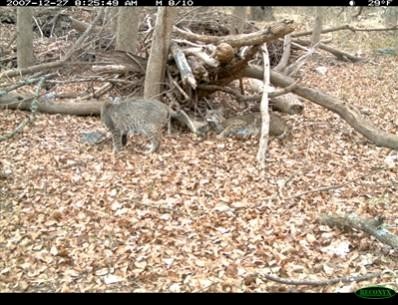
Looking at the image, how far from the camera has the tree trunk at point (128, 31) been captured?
1027 cm

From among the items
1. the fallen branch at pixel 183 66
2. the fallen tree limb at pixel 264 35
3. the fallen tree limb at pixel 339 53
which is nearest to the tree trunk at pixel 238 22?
the fallen tree limb at pixel 339 53

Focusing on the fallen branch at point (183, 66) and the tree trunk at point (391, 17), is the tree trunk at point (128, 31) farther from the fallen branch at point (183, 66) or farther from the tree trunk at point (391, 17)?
the tree trunk at point (391, 17)

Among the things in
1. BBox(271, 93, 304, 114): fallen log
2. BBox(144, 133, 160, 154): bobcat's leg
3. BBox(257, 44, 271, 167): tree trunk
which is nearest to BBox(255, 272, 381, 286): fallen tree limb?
BBox(257, 44, 271, 167): tree trunk

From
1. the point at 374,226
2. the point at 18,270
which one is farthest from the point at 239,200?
the point at 18,270

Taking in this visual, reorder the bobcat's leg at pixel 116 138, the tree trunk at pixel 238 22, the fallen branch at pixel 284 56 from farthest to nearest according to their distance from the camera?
1. the tree trunk at pixel 238 22
2. the fallen branch at pixel 284 56
3. the bobcat's leg at pixel 116 138

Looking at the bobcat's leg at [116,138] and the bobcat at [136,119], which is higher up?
the bobcat at [136,119]

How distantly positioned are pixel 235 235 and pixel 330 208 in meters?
1.31

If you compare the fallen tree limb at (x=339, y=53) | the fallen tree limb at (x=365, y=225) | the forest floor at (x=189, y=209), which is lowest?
the forest floor at (x=189, y=209)

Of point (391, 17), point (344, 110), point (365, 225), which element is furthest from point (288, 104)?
point (391, 17)

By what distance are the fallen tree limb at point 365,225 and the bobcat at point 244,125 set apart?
307cm

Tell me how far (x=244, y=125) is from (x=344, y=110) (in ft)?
5.54

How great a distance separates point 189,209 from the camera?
20.0 ft

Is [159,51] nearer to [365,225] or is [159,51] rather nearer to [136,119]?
[136,119]
